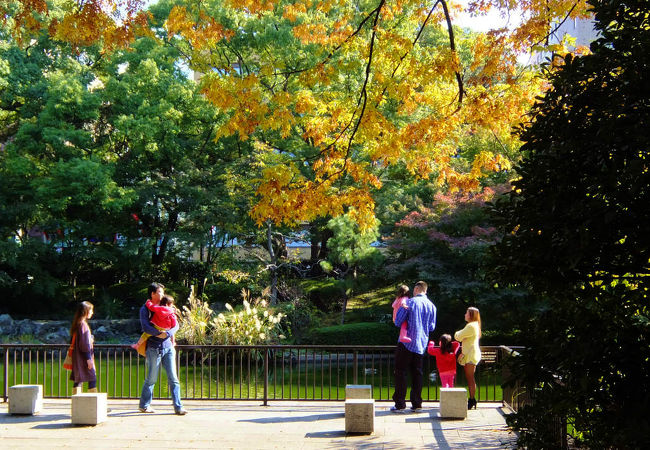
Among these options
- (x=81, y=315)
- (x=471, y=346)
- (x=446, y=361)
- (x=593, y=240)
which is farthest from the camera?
(x=446, y=361)

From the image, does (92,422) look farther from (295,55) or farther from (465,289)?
(295,55)

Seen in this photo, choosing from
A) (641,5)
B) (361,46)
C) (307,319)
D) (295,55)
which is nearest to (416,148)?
(361,46)

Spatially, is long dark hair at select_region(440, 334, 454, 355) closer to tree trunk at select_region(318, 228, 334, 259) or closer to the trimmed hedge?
the trimmed hedge

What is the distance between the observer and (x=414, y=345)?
33.7 ft

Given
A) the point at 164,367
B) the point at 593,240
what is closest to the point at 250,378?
the point at 164,367

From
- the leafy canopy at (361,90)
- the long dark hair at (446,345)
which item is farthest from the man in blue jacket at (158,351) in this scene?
the long dark hair at (446,345)

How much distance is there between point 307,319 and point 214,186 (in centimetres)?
708

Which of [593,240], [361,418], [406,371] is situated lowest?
[361,418]

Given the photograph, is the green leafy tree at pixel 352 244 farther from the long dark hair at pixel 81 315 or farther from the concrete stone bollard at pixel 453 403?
the long dark hair at pixel 81 315

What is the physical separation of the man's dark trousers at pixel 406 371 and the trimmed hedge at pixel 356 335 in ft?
38.2

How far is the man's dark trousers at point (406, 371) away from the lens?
33.9 feet

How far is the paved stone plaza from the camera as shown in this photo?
856cm

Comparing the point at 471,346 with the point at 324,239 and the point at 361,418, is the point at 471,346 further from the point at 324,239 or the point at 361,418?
the point at 324,239

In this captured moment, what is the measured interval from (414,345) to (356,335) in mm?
12181
